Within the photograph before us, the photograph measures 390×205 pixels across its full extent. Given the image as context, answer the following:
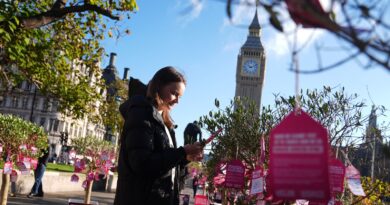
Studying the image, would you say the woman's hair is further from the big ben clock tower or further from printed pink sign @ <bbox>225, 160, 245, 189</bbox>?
the big ben clock tower

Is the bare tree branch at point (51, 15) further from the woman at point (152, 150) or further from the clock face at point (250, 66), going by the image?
the clock face at point (250, 66)

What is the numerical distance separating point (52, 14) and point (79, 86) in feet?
12.1

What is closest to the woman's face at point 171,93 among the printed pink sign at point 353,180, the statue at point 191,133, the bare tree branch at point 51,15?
the printed pink sign at point 353,180

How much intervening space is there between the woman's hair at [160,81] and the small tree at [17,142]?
23.7 ft

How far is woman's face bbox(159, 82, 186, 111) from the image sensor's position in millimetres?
3211

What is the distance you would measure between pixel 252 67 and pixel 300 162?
119 metres

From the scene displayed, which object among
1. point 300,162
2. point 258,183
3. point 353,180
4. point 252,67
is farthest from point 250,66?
point 300,162

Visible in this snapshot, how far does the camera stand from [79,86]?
446 inches

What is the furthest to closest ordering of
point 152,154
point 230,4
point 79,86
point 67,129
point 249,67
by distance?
1. point 249,67
2. point 67,129
3. point 79,86
4. point 152,154
5. point 230,4

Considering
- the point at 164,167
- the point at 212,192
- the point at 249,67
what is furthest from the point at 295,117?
the point at 249,67

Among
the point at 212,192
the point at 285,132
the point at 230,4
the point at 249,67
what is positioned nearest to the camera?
the point at 230,4

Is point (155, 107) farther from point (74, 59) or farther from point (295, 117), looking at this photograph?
point (74, 59)

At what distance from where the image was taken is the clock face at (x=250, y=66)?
4649 inches

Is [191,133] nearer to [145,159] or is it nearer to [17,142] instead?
[17,142]
